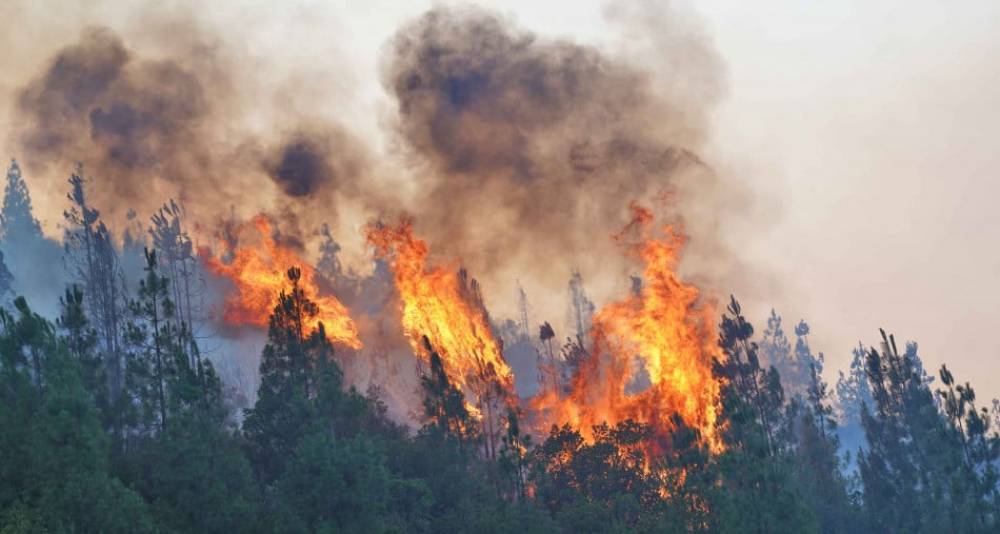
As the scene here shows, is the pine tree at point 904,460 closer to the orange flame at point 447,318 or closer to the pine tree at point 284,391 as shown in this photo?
the orange flame at point 447,318

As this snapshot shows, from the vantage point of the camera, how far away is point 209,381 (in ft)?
212

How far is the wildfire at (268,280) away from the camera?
121625mm

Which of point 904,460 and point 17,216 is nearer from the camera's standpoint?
point 904,460

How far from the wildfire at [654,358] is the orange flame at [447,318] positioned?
1098cm

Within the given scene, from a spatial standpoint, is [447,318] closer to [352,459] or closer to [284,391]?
[284,391]

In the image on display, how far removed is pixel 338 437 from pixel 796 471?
4819 centimetres

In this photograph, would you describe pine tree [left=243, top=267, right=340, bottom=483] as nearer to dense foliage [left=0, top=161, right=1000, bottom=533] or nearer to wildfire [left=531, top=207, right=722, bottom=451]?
dense foliage [left=0, top=161, right=1000, bottom=533]

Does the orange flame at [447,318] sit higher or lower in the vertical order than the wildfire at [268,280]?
lower

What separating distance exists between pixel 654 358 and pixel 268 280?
5635 centimetres

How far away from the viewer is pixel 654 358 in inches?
3661

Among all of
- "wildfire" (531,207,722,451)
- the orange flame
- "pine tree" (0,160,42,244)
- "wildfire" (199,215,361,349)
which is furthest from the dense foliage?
"pine tree" (0,160,42,244)

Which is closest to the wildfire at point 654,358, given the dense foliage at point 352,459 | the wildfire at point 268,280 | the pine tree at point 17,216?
the dense foliage at point 352,459

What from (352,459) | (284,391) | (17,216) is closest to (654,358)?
(284,391)

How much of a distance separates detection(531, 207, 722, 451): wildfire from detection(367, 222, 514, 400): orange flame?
1098 centimetres
